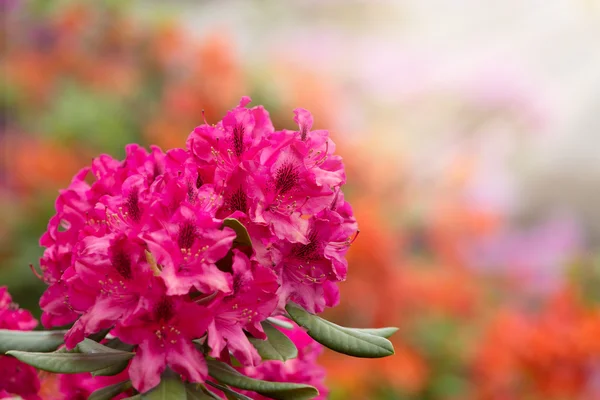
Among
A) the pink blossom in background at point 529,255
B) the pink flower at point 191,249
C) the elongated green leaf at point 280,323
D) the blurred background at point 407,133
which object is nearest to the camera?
the pink flower at point 191,249

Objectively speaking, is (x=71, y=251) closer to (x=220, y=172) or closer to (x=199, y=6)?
(x=220, y=172)

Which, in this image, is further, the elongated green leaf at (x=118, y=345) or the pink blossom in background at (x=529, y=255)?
the pink blossom in background at (x=529, y=255)

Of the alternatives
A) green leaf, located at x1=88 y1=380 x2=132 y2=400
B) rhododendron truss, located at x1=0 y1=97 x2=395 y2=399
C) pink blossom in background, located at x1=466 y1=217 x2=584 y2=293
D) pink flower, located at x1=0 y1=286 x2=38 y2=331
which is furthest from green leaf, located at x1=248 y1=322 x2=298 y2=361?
pink blossom in background, located at x1=466 y1=217 x2=584 y2=293

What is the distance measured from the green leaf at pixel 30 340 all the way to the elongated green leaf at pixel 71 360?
59mm

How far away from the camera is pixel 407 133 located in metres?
2.46

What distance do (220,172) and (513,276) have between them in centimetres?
191

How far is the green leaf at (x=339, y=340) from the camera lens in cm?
56

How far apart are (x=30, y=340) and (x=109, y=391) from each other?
3.5 inches

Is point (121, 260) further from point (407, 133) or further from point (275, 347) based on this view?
point (407, 133)

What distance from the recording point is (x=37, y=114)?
2.29 meters

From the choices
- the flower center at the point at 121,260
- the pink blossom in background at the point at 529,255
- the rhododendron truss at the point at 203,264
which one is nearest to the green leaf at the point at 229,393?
the rhododendron truss at the point at 203,264

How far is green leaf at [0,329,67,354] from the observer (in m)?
0.60

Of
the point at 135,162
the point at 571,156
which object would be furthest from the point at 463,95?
the point at 135,162

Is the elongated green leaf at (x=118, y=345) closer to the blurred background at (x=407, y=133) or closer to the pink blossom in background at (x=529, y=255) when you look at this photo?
the blurred background at (x=407, y=133)
